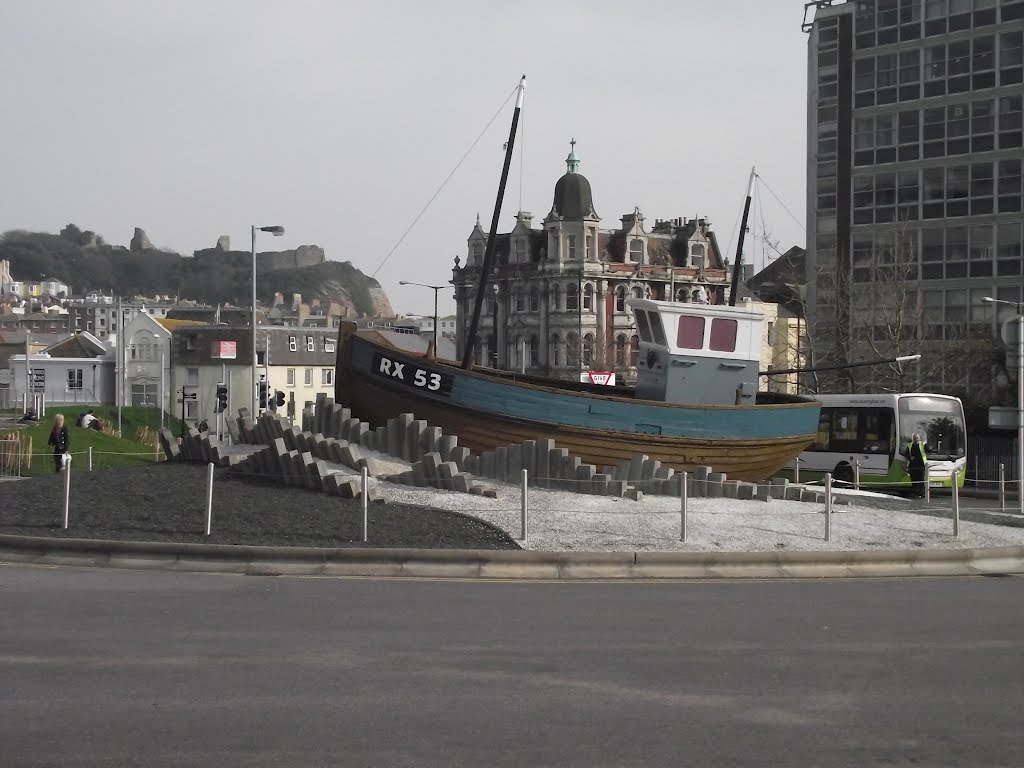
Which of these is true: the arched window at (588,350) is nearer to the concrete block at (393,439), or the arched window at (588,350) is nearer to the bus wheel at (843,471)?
the bus wheel at (843,471)

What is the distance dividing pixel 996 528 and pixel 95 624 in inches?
585

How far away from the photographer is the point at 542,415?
22969mm

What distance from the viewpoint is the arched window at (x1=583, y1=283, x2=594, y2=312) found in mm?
105631

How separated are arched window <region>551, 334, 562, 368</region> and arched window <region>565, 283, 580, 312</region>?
284 centimetres

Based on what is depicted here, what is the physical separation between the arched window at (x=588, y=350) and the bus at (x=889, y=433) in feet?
187

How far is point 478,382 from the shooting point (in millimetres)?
23125

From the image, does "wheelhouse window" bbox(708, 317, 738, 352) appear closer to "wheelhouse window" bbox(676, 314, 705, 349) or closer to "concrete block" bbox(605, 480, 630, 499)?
"wheelhouse window" bbox(676, 314, 705, 349)

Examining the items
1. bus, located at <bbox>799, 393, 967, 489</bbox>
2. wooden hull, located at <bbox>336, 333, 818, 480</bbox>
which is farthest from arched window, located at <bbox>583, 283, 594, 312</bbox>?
wooden hull, located at <bbox>336, 333, 818, 480</bbox>

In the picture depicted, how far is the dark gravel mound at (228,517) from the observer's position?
16.5 meters

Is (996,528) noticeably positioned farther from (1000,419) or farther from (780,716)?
(780,716)

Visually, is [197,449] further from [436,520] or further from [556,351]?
[556,351]

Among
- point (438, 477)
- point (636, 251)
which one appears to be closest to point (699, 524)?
point (438, 477)

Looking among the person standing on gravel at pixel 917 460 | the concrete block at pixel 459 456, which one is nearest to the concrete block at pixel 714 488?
the concrete block at pixel 459 456

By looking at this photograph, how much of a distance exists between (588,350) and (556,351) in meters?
4.94
